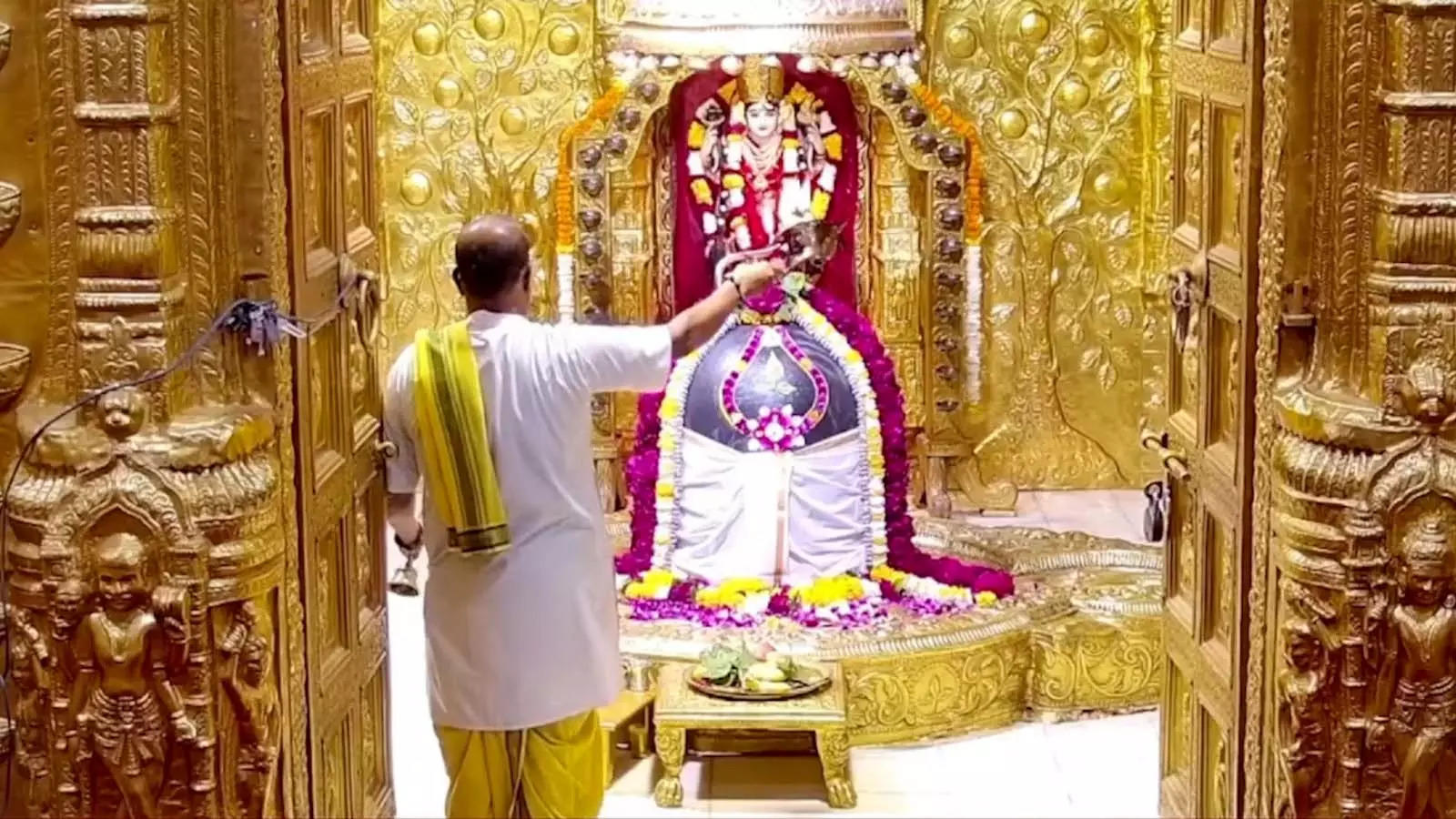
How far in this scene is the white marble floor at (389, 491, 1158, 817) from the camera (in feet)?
21.2

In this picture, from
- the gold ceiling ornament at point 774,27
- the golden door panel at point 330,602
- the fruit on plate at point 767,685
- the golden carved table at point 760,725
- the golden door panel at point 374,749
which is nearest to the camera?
the golden door panel at point 330,602

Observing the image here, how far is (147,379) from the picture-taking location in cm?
452

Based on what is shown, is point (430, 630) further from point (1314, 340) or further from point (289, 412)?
point (1314, 340)

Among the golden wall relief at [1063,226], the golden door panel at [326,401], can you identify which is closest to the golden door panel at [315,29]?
the golden door panel at [326,401]

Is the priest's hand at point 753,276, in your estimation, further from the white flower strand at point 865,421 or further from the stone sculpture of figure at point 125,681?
the white flower strand at point 865,421

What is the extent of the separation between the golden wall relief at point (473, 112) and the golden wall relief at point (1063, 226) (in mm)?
1536

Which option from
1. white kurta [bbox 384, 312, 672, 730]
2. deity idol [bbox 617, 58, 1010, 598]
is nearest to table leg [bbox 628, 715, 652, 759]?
deity idol [bbox 617, 58, 1010, 598]

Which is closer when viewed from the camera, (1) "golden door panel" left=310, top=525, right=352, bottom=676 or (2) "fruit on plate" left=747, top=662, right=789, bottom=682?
(1) "golden door panel" left=310, top=525, right=352, bottom=676

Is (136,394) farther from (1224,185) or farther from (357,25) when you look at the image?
(1224,185)

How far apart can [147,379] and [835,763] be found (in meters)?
2.63

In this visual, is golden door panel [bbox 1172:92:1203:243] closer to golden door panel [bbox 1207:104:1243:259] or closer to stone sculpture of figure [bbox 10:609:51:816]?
golden door panel [bbox 1207:104:1243:259]

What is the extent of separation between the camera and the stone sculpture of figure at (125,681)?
4.50 metres

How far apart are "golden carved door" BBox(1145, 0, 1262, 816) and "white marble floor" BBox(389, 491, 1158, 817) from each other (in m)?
0.78

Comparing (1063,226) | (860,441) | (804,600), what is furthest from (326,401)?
(1063,226)
